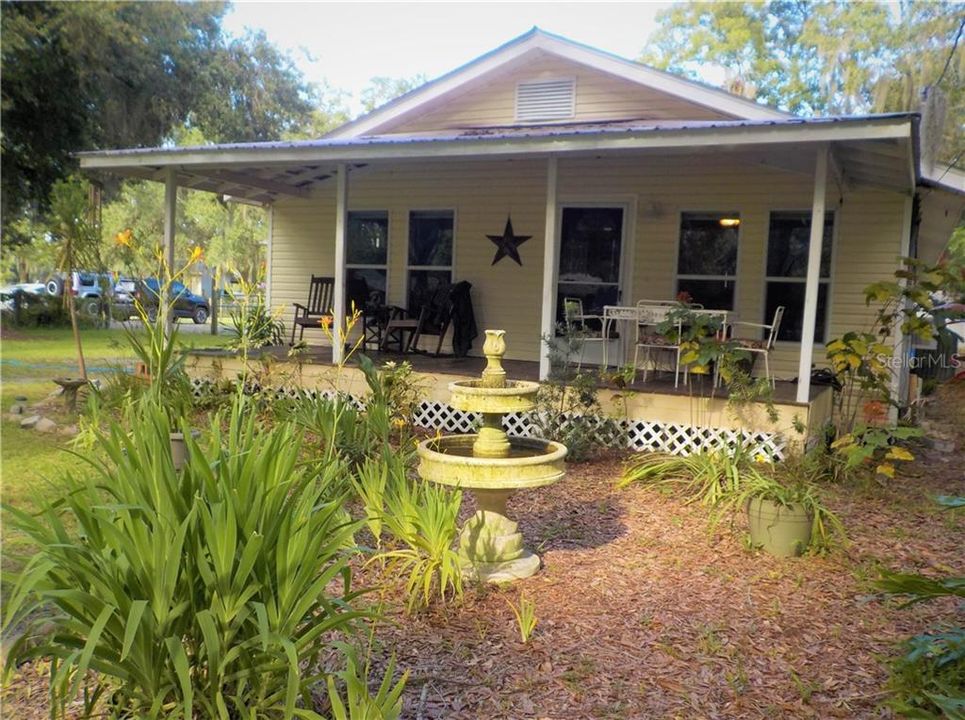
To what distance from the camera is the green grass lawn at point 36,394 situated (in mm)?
5367

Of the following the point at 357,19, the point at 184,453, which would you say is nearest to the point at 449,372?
the point at 184,453

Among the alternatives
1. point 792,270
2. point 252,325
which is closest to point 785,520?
point 252,325

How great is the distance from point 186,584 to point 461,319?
26.2 ft

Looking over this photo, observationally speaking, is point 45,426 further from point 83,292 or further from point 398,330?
point 83,292

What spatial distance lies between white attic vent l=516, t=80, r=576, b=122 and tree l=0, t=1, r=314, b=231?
12.0 m

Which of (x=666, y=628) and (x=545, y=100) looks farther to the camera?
(x=545, y=100)

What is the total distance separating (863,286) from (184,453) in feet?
24.9

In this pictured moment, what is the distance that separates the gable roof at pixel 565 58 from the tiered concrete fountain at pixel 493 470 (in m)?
5.59

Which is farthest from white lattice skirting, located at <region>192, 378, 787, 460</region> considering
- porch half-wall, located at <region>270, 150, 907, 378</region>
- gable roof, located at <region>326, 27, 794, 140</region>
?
gable roof, located at <region>326, 27, 794, 140</region>

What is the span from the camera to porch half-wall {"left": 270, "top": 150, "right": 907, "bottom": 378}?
8.43 metres

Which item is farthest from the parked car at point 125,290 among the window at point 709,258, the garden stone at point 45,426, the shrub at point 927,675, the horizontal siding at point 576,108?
the window at point 709,258

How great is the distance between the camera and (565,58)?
9.28 meters

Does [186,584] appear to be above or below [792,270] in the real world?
below

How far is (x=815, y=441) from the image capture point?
6680 mm
